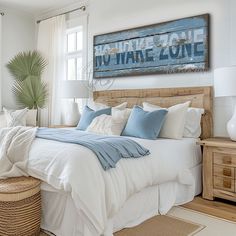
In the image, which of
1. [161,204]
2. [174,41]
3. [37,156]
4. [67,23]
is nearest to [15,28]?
[67,23]

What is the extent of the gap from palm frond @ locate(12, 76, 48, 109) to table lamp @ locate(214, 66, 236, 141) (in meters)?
3.46

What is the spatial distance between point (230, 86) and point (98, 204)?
179 centimetres

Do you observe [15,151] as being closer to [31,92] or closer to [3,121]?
[3,121]

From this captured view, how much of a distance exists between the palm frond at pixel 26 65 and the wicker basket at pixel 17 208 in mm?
3657

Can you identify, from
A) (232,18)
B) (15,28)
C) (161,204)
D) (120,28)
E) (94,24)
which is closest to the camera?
(161,204)

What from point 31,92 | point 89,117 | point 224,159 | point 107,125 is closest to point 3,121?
point 31,92

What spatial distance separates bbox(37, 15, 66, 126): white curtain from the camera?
550cm

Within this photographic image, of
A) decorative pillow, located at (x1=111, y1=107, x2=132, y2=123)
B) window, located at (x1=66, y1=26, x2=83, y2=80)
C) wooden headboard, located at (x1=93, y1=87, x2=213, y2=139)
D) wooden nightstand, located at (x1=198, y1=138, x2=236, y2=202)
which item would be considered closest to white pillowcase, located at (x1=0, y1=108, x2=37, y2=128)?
window, located at (x1=66, y1=26, x2=83, y2=80)

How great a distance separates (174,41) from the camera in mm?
3863

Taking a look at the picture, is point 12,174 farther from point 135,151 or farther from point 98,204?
point 135,151

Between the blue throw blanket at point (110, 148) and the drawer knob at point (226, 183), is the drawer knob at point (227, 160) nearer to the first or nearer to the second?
the drawer knob at point (226, 183)

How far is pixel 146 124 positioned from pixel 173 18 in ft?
5.19

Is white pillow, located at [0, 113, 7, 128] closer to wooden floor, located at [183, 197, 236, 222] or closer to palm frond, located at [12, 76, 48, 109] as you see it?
palm frond, located at [12, 76, 48, 109]

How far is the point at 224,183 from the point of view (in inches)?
120
